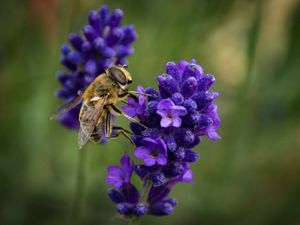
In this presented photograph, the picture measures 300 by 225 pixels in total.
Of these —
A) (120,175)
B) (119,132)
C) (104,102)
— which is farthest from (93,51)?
(120,175)

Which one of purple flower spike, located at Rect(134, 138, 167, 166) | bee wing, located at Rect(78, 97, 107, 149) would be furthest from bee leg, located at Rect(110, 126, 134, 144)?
purple flower spike, located at Rect(134, 138, 167, 166)

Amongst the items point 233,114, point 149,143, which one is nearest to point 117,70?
point 149,143

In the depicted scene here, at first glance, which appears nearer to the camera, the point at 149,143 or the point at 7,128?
the point at 149,143

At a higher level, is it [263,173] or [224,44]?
[224,44]

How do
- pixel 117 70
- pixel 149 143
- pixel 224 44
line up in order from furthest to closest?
pixel 224 44 → pixel 117 70 → pixel 149 143

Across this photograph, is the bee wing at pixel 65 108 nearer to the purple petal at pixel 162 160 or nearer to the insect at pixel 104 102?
the insect at pixel 104 102

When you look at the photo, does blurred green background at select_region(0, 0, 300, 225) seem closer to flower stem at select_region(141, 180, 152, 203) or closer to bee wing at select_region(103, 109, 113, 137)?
bee wing at select_region(103, 109, 113, 137)

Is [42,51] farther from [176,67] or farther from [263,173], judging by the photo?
[176,67]
